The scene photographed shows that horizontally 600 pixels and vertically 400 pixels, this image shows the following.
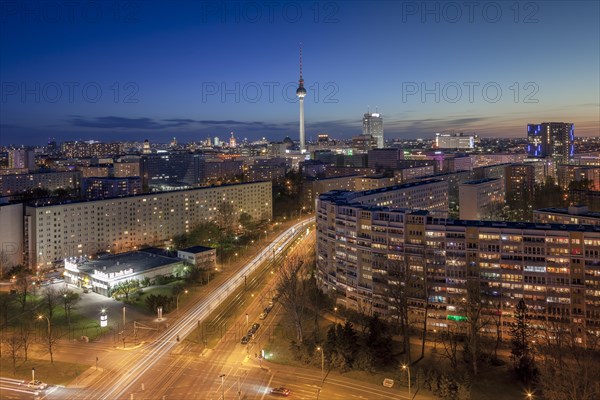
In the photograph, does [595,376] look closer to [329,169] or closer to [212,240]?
[212,240]

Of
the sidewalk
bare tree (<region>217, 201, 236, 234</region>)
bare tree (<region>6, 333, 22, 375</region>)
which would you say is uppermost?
bare tree (<region>217, 201, 236, 234</region>)

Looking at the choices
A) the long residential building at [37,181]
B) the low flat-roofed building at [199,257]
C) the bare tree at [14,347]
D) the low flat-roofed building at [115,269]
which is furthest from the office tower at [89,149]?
the bare tree at [14,347]

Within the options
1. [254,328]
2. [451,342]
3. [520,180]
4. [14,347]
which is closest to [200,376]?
[254,328]

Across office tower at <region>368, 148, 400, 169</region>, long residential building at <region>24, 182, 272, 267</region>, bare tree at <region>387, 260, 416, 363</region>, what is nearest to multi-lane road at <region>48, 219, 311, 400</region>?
bare tree at <region>387, 260, 416, 363</region>

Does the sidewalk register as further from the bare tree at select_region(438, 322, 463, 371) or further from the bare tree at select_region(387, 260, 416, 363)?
the bare tree at select_region(438, 322, 463, 371)

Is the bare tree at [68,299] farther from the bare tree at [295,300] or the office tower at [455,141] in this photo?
the office tower at [455,141]
